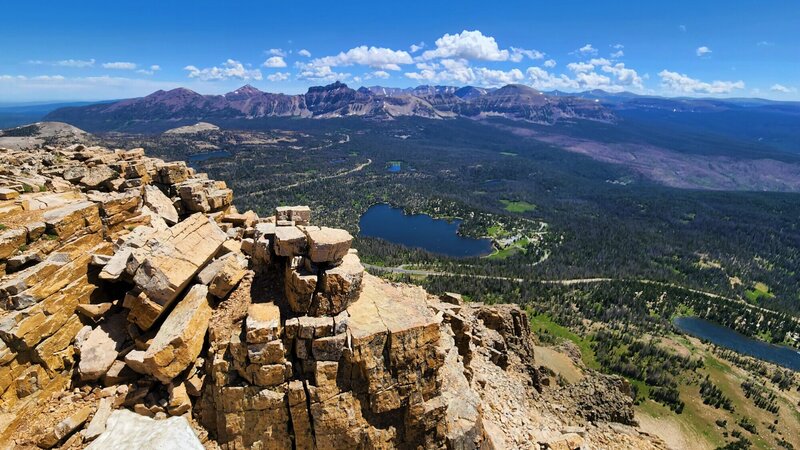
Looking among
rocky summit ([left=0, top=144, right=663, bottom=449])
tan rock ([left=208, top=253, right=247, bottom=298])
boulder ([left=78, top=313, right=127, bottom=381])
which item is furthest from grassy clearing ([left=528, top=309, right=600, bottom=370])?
boulder ([left=78, top=313, right=127, bottom=381])

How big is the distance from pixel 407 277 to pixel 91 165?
8283 centimetres

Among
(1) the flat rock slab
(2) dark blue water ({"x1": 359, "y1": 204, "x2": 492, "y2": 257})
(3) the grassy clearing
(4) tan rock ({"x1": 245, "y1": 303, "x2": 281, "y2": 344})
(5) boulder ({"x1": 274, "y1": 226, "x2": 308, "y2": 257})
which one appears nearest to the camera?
(1) the flat rock slab

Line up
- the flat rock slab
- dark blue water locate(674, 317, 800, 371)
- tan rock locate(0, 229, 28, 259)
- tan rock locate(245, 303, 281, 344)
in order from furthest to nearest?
dark blue water locate(674, 317, 800, 371) → tan rock locate(0, 229, 28, 259) → tan rock locate(245, 303, 281, 344) → the flat rock slab

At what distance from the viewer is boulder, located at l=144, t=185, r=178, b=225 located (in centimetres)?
2836

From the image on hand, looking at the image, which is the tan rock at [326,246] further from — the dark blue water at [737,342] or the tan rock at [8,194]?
the dark blue water at [737,342]

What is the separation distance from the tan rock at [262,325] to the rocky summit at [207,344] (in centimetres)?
8

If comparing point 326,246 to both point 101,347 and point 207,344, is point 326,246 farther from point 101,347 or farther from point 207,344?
point 101,347

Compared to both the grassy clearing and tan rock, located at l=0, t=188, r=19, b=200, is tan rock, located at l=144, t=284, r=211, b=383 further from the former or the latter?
the grassy clearing

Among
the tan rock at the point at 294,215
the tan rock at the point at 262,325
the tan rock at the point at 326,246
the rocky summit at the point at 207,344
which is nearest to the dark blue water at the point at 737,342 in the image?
the rocky summit at the point at 207,344

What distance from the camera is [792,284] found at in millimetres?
142750

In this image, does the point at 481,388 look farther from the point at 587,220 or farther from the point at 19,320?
the point at 587,220

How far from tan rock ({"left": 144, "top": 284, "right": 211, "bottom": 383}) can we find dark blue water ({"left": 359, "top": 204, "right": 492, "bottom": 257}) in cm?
12920

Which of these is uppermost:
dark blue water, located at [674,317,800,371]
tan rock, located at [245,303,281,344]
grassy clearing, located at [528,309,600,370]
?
tan rock, located at [245,303,281,344]

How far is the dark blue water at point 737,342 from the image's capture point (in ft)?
307
